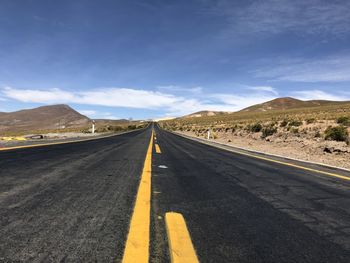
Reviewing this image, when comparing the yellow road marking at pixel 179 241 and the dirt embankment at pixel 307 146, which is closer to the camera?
the yellow road marking at pixel 179 241

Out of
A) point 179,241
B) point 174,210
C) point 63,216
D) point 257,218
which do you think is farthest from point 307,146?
point 63,216

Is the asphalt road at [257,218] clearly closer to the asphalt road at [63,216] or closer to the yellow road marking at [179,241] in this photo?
the yellow road marking at [179,241]

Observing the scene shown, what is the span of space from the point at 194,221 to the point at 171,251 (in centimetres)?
78

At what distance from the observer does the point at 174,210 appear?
3.17 m

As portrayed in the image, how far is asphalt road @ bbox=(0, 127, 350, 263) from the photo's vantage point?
2.09 metres

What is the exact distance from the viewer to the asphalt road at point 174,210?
209cm

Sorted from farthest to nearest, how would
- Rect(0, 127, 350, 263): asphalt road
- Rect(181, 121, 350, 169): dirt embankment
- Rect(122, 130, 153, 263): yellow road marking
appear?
Rect(181, 121, 350, 169): dirt embankment, Rect(0, 127, 350, 263): asphalt road, Rect(122, 130, 153, 263): yellow road marking

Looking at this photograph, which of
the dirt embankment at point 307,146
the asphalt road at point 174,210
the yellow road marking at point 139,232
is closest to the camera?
the yellow road marking at point 139,232

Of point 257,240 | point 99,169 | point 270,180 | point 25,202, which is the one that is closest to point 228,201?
point 257,240

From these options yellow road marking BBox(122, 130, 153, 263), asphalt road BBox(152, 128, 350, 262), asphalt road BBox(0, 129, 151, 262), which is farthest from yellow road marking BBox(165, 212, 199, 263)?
asphalt road BBox(0, 129, 151, 262)

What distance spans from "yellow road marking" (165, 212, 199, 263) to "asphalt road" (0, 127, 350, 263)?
0.06 metres

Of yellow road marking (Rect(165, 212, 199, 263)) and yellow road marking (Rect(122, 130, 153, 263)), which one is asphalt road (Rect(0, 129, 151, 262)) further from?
yellow road marking (Rect(165, 212, 199, 263))

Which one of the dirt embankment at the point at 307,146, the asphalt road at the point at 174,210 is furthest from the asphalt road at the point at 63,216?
the dirt embankment at the point at 307,146

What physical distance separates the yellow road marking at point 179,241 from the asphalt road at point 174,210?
0.06m
